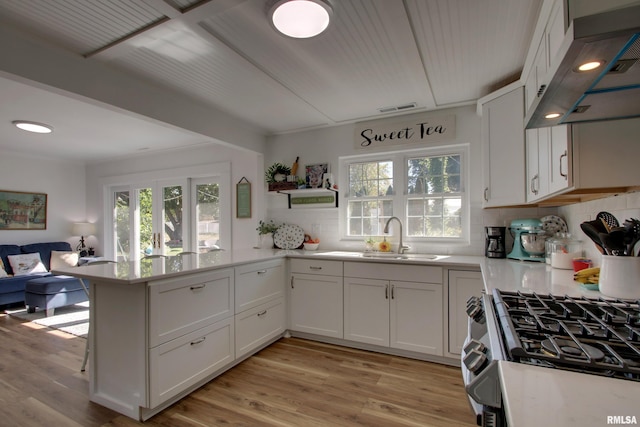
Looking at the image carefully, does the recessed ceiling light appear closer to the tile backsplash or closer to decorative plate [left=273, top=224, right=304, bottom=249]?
the tile backsplash

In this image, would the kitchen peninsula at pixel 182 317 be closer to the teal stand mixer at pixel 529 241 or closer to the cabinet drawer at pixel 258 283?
the cabinet drawer at pixel 258 283

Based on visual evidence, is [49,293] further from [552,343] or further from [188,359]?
[552,343]

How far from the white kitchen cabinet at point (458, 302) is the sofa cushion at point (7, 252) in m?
5.92

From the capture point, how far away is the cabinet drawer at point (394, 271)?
2635 millimetres

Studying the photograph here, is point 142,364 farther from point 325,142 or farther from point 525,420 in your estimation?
point 325,142

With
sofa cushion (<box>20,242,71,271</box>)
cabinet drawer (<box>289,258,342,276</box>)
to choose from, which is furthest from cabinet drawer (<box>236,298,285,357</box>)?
sofa cushion (<box>20,242,71,271</box>)

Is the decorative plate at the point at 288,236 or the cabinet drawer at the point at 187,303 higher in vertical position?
the decorative plate at the point at 288,236

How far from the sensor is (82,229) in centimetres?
555

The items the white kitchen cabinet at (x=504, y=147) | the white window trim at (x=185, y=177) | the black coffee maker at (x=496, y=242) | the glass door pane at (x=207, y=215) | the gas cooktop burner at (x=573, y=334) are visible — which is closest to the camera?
the gas cooktop burner at (x=573, y=334)

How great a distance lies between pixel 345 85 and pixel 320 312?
211cm

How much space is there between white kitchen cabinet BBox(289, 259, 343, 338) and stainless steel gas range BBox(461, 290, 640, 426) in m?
1.95

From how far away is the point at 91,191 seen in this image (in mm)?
5805

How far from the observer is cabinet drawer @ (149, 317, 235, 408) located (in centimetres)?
192

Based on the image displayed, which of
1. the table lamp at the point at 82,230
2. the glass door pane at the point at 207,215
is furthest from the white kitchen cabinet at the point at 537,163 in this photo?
the table lamp at the point at 82,230
